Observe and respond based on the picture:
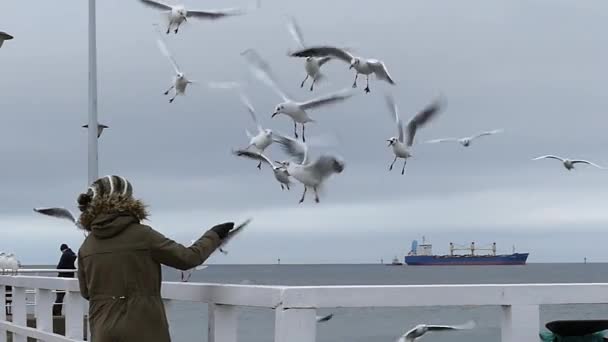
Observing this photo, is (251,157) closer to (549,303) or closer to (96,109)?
(549,303)

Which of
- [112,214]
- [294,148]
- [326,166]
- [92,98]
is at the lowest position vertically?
[112,214]

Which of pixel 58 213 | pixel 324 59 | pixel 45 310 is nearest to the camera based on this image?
pixel 45 310

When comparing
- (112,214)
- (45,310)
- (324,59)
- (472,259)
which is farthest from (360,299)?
(472,259)

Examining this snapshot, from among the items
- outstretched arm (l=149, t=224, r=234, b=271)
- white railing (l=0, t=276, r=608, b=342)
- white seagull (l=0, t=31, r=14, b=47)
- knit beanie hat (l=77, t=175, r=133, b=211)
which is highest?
white seagull (l=0, t=31, r=14, b=47)

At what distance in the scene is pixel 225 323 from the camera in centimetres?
566

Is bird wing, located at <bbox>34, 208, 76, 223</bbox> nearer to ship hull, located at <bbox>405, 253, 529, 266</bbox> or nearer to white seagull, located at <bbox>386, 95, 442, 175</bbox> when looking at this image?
white seagull, located at <bbox>386, 95, 442, 175</bbox>

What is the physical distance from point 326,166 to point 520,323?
2214mm

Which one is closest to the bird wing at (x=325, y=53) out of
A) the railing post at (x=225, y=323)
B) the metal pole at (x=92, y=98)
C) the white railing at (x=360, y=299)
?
the white railing at (x=360, y=299)

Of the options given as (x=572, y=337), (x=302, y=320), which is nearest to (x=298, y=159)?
(x=572, y=337)

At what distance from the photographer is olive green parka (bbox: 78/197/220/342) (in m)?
5.69

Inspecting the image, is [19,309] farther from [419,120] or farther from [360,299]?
[360,299]

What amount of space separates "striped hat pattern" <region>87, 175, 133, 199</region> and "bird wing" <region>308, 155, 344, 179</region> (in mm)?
1620

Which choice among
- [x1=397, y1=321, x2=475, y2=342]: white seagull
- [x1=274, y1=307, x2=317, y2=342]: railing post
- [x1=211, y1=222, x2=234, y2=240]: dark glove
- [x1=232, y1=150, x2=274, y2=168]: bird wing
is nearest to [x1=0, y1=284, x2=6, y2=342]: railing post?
[x1=232, y1=150, x2=274, y2=168]: bird wing

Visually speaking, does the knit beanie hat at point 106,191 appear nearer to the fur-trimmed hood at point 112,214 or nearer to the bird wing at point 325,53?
the fur-trimmed hood at point 112,214
